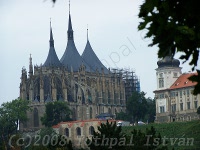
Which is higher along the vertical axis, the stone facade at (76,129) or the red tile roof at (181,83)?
the red tile roof at (181,83)

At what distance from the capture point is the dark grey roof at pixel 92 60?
16225 centimetres

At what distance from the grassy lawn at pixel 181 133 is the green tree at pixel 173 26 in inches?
3040

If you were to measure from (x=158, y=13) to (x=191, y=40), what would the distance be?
0.52 meters

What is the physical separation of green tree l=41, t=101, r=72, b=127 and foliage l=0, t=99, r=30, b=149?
13.9 ft

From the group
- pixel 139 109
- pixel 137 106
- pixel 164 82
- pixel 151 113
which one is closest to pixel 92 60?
pixel 151 113

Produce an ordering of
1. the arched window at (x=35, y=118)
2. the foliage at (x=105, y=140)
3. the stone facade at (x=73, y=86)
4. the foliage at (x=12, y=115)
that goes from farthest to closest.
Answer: the stone facade at (x=73, y=86) < the arched window at (x=35, y=118) < the foliage at (x=12, y=115) < the foliage at (x=105, y=140)

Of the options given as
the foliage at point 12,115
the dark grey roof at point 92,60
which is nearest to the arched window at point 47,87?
the foliage at point 12,115

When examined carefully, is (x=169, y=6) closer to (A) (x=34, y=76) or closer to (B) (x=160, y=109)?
(B) (x=160, y=109)

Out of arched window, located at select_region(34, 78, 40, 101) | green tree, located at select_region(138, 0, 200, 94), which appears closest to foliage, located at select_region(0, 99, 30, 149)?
arched window, located at select_region(34, 78, 40, 101)

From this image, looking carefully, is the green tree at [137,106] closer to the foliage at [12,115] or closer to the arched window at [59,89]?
the arched window at [59,89]

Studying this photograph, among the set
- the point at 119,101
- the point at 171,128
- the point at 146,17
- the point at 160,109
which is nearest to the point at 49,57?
the point at 119,101

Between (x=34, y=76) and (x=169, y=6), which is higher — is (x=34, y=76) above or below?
above

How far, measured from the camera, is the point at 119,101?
524 feet

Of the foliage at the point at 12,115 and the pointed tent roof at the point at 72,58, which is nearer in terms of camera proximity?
the foliage at the point at 12,115
